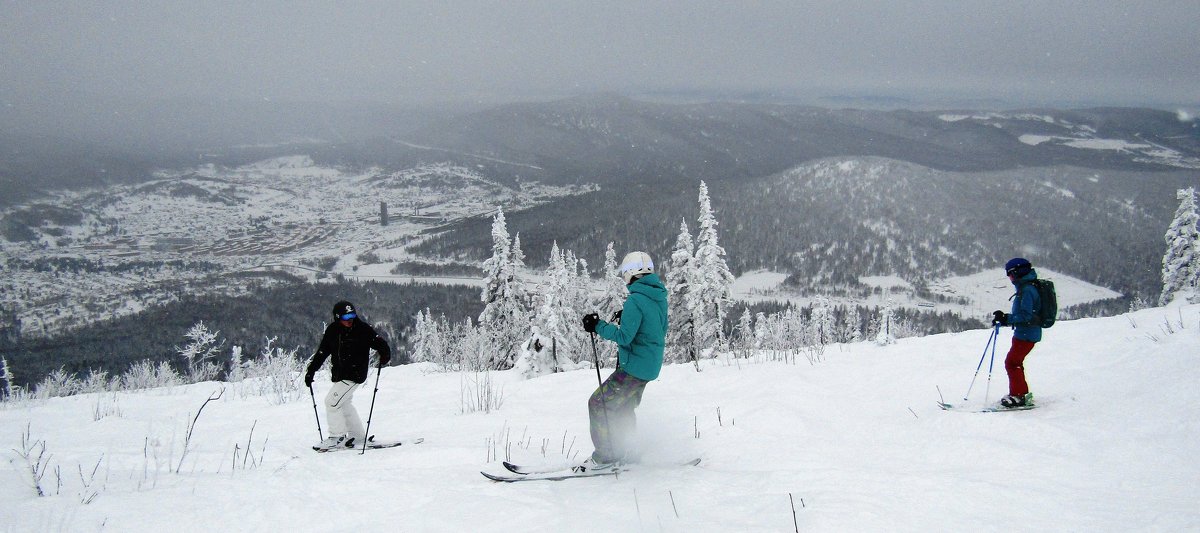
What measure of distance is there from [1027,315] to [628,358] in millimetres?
5110

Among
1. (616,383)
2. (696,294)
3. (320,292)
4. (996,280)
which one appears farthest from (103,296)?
(996,280)

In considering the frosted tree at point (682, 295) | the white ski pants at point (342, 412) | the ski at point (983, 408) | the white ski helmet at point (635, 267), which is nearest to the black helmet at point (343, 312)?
the white ski pants at point (342, 412)

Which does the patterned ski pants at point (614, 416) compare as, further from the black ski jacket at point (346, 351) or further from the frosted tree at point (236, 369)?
the frosted tree at point (236, 369)

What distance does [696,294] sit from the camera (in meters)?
26.5

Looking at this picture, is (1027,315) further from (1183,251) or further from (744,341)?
(1183,251)

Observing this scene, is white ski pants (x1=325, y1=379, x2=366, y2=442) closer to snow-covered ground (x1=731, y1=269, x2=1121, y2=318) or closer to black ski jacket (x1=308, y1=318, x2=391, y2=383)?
black ski jacket (x1=308, y1=318, x2=391, y2=383)

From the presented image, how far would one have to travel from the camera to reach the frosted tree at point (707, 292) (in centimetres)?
2627

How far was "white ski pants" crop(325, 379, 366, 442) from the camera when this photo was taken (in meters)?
5.99

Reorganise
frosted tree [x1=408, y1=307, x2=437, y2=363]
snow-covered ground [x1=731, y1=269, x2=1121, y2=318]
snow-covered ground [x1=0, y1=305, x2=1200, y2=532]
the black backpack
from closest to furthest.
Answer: snow-covered ground [x1=0, y1=305, x2=1200, y2=532], the black backpack, frosted tree [x1=408, y1=307, x2=437, y2=363], snow-covered ground [x1=731, y1=269, x2=1121, y2=318]

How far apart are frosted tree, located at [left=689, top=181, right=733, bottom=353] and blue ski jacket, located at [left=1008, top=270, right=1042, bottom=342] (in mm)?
19690

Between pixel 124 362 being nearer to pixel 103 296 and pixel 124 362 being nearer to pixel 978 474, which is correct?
pixel 103 296

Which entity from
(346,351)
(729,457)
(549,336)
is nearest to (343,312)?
(346,351)

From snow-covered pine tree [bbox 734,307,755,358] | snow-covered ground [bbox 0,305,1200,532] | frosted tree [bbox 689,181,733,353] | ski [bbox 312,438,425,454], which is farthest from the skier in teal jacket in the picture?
frosted tree [bbox 689,181,733,353]

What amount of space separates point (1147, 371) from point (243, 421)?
1183cm
